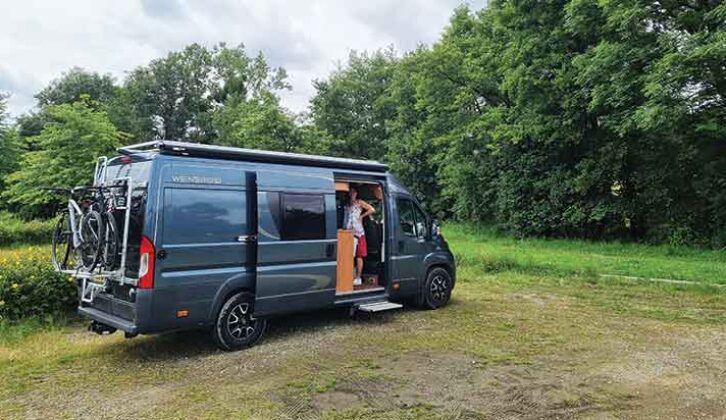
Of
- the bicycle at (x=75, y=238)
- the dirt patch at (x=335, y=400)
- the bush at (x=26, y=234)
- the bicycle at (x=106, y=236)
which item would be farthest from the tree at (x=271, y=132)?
the dirt patch at (x=335, y=400)

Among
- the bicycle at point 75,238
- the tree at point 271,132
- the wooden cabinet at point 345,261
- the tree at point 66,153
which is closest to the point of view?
the bicycle at point 75,238

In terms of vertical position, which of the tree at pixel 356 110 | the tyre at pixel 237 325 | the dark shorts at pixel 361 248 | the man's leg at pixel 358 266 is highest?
the tree at pixel 356 110

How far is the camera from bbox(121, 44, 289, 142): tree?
1703 inches

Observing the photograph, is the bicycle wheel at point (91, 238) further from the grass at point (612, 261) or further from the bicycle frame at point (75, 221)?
the grass at point (612, 261)

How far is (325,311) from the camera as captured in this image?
28.1ft

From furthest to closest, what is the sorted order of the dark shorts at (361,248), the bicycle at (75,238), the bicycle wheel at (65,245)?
the dark shorts at (361,248) < the bicycle wheel at (65,245) < the bicycle at (75,238)

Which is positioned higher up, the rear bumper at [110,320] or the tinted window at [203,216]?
the tinted window at [203,216]

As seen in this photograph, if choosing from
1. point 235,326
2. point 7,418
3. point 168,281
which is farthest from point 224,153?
point 7,418

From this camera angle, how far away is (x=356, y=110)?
39469 mm

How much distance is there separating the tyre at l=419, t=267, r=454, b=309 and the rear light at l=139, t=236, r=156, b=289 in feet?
14.6

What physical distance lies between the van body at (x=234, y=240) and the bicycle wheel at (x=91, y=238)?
1.04 feet

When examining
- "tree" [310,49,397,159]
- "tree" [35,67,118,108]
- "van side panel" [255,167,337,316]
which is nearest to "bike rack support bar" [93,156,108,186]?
"van side panel" [255,167,337,316]

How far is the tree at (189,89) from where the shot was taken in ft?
142

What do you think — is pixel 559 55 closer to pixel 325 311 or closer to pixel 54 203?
pixel 325 311
